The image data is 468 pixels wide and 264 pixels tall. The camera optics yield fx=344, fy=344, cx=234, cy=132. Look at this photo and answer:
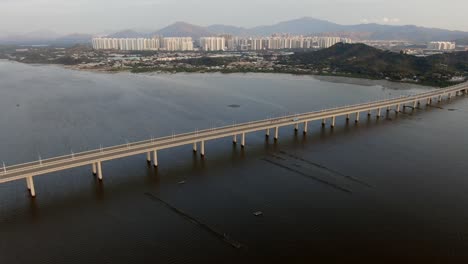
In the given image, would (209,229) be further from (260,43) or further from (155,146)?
(260,43)

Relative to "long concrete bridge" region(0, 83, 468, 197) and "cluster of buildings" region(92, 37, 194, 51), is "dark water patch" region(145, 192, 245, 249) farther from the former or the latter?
"cluster of buildings" region(92, 37, 194, 51)

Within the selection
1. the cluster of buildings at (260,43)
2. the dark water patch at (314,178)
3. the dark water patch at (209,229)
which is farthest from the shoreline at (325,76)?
the cluster of buildings at (260,43)

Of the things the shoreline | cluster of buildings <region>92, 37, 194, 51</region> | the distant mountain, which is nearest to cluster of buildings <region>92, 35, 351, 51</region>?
cluster of buildings <region>92, 37, 194, 51</region>

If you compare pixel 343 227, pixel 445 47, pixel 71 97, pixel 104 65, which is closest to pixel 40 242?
pixel 343 227

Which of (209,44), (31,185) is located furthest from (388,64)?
(209,44)

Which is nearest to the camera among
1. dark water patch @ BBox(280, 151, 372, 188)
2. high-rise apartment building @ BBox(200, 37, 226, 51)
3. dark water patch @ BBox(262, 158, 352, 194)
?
dark water patch @ BBox(262, 158, 352, 194)

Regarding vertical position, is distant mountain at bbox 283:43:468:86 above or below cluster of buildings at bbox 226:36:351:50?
below
